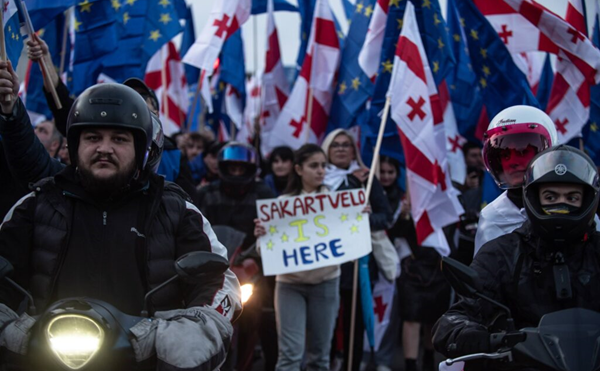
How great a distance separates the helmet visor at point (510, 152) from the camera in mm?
4395

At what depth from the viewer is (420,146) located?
7383 millimetres

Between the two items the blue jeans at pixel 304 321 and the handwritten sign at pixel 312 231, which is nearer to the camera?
the blue jeans at pixel 304 321

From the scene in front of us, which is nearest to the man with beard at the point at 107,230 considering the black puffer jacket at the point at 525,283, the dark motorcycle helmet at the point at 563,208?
the black puffer jacket at the point at 525,283

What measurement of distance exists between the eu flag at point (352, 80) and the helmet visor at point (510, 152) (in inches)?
187

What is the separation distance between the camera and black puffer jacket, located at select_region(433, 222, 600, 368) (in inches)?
123

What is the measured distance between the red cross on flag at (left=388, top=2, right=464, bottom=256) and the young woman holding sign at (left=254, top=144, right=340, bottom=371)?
1240mm

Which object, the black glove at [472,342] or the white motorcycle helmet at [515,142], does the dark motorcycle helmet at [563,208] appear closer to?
the black glove at [472,342]

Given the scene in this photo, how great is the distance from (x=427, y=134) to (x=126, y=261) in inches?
190

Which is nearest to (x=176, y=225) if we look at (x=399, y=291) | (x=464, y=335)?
(x=464, y=335)

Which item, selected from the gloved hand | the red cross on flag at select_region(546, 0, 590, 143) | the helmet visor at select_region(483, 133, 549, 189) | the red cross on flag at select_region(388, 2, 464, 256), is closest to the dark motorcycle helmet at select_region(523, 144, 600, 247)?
the helmet visor at select_region(483, 133, 549, 189)

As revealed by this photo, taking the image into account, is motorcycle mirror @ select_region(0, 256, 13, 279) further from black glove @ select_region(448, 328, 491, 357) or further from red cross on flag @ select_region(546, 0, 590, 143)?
red cross on flag @ select_region(546, 0, 590, 143)

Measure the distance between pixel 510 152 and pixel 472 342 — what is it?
1.88 m

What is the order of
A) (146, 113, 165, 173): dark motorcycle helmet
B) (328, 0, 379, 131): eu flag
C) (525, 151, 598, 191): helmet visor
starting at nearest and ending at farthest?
(525, 151, 598, 191): helmet visor < (146, 113, 165, 173): dark motorcycle helmet < (328, 0, 379, 131): eu flag

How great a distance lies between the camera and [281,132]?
384 inches
